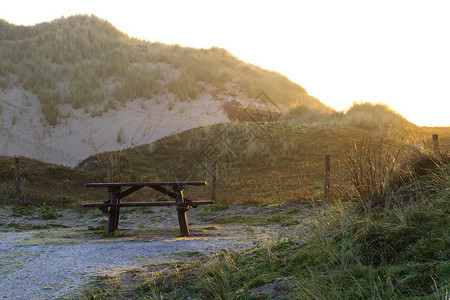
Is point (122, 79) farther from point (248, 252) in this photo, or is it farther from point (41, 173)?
point (248, 252)

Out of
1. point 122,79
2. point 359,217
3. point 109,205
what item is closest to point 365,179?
point 359,217

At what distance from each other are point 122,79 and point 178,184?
22515 millimetres

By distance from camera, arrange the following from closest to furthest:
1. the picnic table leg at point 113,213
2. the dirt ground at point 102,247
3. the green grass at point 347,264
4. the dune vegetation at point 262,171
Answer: the green grass at point 347,264 < the dune vegetation at point 262,171 < the dirt ground at point 102,247 < the picnic table leg at point 113,213

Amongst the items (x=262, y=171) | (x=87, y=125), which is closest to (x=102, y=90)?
(x=87, y=125)

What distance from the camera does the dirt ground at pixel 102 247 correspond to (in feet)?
15.7

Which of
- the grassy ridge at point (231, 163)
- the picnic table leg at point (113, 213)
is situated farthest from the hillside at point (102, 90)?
the picnic table leg at point (113, 213)

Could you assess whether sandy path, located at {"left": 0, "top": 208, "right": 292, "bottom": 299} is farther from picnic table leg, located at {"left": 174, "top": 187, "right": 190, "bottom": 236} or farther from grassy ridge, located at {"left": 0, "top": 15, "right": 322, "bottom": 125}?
grassy ridge, located at {"left": 0, "top": 15, "right": 322, "bottom": 125}

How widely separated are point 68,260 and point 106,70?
82.7ft

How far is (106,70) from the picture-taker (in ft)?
95.5

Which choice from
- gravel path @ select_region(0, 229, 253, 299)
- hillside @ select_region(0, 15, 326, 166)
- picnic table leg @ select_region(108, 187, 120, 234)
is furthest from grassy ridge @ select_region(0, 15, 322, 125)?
gravel path @ select_region(0, 229, 253, 299)

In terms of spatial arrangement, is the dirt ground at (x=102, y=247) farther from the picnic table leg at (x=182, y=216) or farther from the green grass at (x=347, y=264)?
the green grass at (x=347, y=264)

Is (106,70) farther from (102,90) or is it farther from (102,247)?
(102,247)

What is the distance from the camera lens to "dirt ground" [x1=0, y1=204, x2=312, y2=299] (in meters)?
4.79

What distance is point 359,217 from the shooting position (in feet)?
16.3
